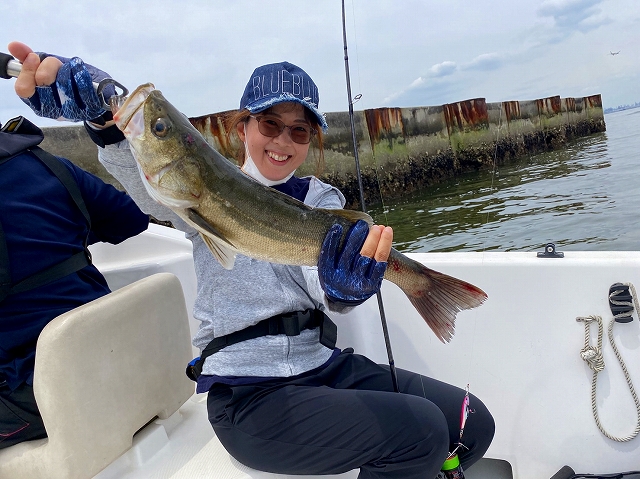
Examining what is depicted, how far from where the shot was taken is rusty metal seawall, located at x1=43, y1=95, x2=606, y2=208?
1533 cm

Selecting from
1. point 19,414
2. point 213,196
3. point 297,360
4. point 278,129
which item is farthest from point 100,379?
point 278,129

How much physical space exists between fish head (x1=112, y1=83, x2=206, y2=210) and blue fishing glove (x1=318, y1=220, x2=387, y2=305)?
597 millimetres

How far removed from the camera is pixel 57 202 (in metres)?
2.77

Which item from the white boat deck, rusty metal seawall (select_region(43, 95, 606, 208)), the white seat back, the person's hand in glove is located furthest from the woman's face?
rusty metal seawall (select_region(43, 95, 606, 208))

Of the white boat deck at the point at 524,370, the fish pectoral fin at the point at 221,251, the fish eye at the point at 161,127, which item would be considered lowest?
the white boat deck at the point at 524,370

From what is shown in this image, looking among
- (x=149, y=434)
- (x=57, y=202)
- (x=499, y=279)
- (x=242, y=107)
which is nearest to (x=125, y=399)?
(x=149, y=434)

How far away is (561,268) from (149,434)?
2.82m

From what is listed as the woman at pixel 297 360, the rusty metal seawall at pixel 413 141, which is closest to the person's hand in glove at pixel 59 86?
the woman at pixel 297 360

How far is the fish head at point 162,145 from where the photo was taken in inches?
75.0

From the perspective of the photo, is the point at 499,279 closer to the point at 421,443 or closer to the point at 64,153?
the point at 421,443

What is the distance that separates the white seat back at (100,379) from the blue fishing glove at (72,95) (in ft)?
3.25

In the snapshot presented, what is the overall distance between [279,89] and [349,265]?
1.05m

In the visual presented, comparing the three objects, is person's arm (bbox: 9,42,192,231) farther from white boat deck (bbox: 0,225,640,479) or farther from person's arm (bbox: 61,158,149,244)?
white boat deck (bbox: 0,225,640,479)

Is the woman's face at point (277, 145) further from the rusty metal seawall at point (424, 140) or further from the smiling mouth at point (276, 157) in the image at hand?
the rusty metal seawall at point (424, 140)
